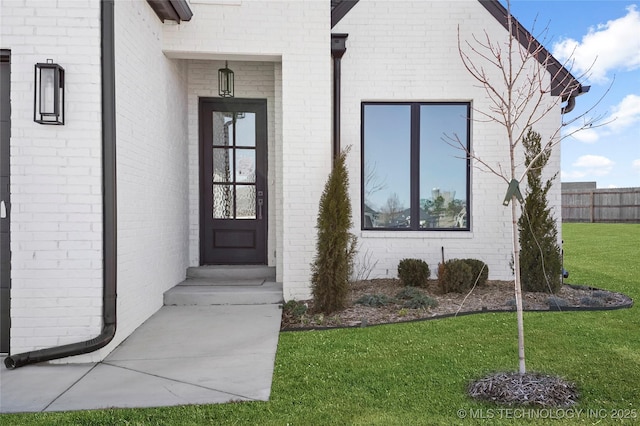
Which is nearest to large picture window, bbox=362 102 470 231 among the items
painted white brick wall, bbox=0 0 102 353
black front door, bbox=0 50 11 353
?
painted white brick wall, bbox=0 0 102 353

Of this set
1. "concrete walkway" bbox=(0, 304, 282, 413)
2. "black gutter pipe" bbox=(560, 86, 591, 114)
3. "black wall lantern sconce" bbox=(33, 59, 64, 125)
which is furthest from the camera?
"black gutter pipe" bbox=(560, 86, 591, 114)

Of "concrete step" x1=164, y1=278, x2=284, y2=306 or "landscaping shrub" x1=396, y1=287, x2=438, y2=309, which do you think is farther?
"concrete step" x1=164, y1=278, x2=284, y2=306

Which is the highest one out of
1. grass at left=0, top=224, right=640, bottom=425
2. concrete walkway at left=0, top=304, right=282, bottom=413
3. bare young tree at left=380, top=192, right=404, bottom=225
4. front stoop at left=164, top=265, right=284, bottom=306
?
bare young tree at left=380, top=192, right=404, bottom=225

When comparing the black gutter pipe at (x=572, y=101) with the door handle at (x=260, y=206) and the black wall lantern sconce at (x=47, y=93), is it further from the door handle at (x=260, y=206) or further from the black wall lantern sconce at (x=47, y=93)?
the black wall lantern sconce at (x=47, y=93)

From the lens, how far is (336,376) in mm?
2975

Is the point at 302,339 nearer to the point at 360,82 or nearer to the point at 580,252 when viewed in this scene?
the point at 360,82

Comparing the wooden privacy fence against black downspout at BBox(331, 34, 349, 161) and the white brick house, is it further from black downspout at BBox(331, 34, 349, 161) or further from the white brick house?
black downspout at BBox(331, 34, 349, 161)

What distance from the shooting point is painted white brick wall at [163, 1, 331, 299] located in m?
4.96

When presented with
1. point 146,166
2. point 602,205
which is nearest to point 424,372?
point 146,166

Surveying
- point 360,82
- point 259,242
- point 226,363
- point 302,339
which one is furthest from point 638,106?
point 226,363

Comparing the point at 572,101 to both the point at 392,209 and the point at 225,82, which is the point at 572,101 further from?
the point at 225,82

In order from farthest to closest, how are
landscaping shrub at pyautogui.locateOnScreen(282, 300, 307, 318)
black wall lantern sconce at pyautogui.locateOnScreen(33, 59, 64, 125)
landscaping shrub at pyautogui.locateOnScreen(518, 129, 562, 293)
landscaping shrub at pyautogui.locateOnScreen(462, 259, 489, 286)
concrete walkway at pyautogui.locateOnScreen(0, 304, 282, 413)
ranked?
→ landscaping shrub at pyautogui.locateOnScreen(462, 259, 489, 286) < landscaping shrub at pyautogui.locateOnScreen(518, 129, 562, 293) < landscaping shrub at pyautogui.locateOnScreen(282, 300, 307, 318) < black wall lantern sconce at pyautogui.locateOnScreen(33, 59, 64, 125) < concrete walkway at pyautogui.locateOnScreen(0, 304, 282, 413)

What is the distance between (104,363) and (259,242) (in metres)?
2.97

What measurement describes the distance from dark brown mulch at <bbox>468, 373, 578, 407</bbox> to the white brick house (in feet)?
8.93
